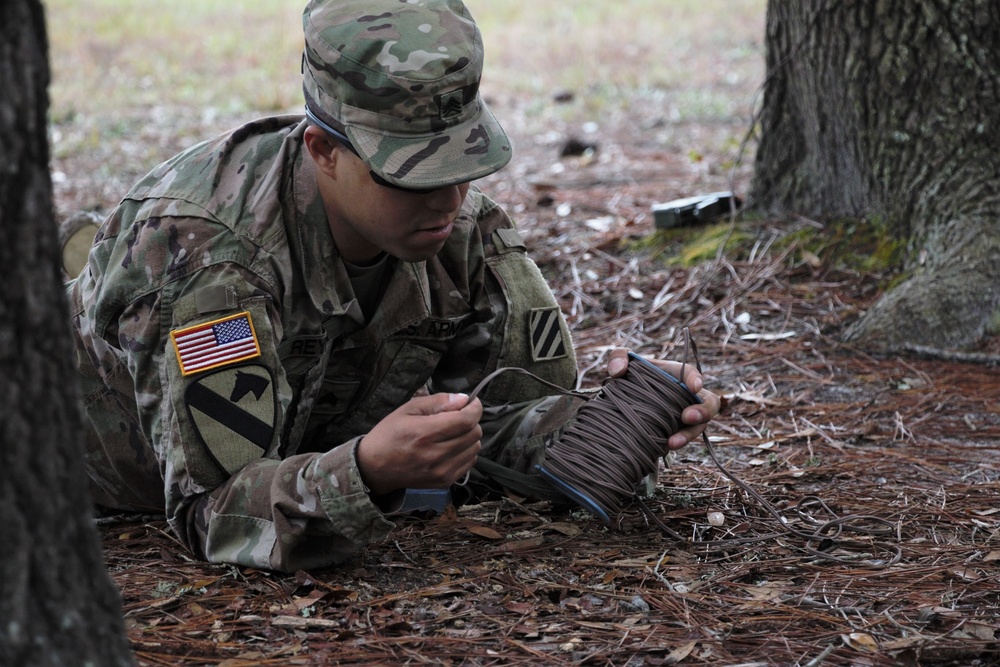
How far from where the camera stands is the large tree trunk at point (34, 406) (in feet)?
4.97

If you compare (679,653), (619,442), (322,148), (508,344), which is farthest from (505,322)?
(679,653)

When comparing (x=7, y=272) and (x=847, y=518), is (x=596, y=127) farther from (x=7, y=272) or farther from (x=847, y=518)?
(x=7, y=272)

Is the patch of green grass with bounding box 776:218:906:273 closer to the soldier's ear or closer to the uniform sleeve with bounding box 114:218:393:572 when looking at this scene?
the soldier's ear

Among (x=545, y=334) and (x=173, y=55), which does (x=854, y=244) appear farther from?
(x=173, y=55)

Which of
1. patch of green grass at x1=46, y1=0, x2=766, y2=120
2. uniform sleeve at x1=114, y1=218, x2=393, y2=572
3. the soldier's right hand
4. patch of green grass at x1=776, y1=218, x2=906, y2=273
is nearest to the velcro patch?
uniform sleeve at x1=114, y1=218, x2=393, y2=572

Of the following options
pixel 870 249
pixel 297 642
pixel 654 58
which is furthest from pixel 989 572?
pixel 654 58

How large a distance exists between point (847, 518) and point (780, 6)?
2.72 metres

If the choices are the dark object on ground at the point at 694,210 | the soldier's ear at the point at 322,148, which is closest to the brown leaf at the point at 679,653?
the soldier's ear at the point at 322,148

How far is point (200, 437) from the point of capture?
7.97 ft

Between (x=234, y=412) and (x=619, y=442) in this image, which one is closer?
(x=234, y=412)

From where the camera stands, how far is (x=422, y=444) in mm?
2328

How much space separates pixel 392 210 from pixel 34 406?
1080 mm

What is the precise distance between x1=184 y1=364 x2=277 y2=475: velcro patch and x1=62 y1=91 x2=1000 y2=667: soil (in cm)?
28

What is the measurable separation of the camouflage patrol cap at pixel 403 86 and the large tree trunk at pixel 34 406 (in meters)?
0.89
